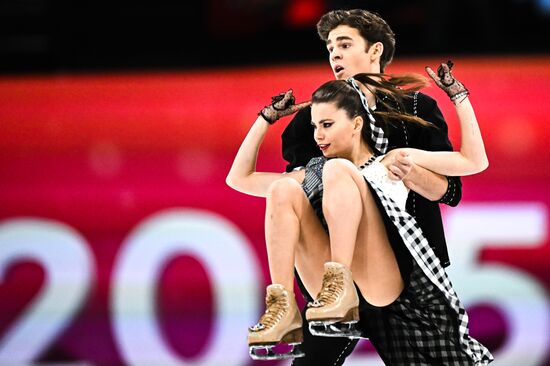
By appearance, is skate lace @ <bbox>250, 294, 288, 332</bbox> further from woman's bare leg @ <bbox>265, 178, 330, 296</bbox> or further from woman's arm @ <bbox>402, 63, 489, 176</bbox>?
woman's arm @ <bbox>402, 63, 489, 176</bbox>

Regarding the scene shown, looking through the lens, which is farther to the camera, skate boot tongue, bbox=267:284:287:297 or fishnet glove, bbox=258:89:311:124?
fishnet glove, bbox=258:89:311:124

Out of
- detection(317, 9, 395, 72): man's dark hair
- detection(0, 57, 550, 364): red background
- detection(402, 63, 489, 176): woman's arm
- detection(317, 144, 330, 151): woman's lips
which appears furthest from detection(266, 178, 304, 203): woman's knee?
detection(0, 57, 550, 364): red background

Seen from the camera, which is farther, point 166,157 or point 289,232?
point 166,157

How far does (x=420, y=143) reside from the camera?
3.14 m

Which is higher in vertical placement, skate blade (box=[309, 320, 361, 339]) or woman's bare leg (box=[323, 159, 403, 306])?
woman's bare leg (box=[323, 159, 403, 306])

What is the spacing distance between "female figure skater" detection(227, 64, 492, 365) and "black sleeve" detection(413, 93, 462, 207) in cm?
8

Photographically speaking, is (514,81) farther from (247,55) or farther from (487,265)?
(247,55)

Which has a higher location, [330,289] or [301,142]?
[301,142]

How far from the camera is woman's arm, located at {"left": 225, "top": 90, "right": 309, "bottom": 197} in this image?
3.15m

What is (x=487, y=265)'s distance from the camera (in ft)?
16.0

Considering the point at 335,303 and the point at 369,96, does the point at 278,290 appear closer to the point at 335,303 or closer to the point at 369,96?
the point at 335,303

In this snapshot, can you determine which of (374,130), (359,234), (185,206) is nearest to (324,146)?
(374,130)

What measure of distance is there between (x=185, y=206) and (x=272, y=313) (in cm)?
214

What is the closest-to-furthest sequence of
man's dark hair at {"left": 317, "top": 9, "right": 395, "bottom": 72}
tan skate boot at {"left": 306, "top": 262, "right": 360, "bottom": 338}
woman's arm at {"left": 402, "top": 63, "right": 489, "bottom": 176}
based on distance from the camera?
tan skate boot at {"left": 306, "top": 262, "right": 360, "bottom": 338}
woman's arm at {"left": 402, "top": 63, "right": 489, "bottom": 176}
man's dark hair at {"left": 317, "top": 9, "right": 395, "bottom": 72}
